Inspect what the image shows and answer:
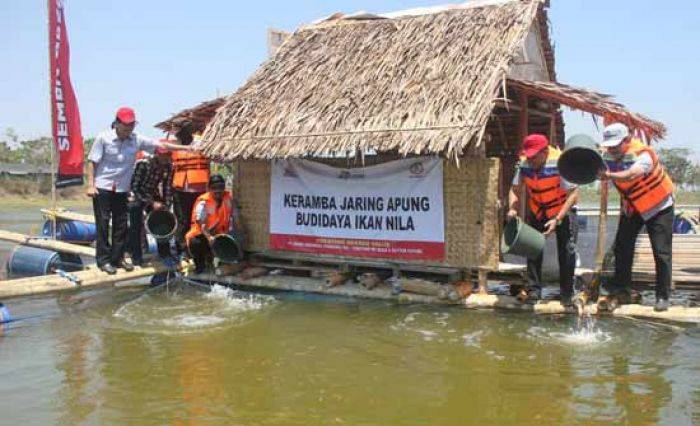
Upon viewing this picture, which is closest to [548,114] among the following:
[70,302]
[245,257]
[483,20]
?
[483,20]

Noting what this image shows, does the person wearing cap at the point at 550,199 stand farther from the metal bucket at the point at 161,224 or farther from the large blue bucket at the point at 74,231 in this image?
the large blue bucket at the point at 74,231

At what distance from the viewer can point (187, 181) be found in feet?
28.8

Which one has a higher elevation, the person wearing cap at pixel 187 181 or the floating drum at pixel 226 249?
the person wearing cap at pixel 187 181

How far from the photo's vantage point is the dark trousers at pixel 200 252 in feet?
28.3

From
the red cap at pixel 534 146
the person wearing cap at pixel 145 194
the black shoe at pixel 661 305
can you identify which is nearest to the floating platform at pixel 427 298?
the black shoe at pixel 661 305

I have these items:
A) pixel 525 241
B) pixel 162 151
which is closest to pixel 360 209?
pixel 525 241

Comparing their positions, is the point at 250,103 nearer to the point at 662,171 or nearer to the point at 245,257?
the point at 245,257

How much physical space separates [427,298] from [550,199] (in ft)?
5.76

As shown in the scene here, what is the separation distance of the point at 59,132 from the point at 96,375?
625 cm

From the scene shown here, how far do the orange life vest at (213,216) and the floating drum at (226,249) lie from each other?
0.15m

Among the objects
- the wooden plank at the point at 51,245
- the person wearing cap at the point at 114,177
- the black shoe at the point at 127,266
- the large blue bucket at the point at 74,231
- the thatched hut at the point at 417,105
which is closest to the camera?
the thatched hut at the point at 417,105

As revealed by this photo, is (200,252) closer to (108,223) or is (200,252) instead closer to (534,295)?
(108,223)

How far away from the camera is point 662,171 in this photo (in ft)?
19.9

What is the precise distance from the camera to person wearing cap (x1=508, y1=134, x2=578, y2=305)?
6.25m
